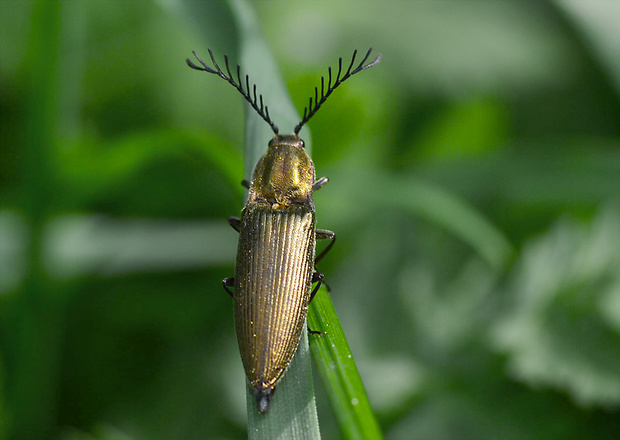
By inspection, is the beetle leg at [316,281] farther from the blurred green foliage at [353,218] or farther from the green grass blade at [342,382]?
the blurred green foliage at [353,218]

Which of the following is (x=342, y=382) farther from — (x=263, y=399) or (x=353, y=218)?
(x=353, y=218)

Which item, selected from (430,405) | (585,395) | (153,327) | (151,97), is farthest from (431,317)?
(151,97)

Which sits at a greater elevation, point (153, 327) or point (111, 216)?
point (111, 216)

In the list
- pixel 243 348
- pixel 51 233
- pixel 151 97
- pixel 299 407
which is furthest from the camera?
pixel 151 97

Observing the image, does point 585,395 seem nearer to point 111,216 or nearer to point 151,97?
point 111,216

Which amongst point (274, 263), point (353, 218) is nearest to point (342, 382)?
point (274, 263)

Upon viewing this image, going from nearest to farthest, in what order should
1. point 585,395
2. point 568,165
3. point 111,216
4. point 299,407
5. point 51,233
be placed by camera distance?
point 299,407, point 585,395, point 51,233, point 568,165, point 111,216

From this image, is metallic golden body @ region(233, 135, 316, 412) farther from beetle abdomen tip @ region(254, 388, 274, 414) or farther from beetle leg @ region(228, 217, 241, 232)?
beetle leg @ region(228, 217, 241, 232)
